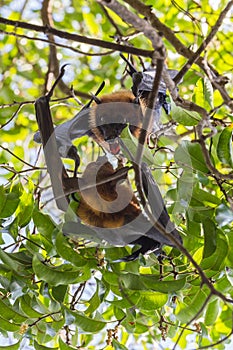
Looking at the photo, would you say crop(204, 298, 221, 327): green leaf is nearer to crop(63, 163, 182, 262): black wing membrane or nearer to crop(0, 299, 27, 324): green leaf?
crop(63, 163, 182, 262): black wing membrane

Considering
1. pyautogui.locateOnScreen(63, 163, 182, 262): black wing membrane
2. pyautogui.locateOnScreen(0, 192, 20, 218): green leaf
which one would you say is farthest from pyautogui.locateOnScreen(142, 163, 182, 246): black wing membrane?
pyautogui.locateOnScreen(0, 192, 20, 218): green leaf

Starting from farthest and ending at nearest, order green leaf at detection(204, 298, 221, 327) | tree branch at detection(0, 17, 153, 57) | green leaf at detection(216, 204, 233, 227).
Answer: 1. green leaf at detection(204, 298, 221, 327)
2. green leaf at detection(216, 204, 233, 227)
3. tree branch at detection(0, 17, 153, 57)

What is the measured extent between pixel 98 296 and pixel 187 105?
0.36 m

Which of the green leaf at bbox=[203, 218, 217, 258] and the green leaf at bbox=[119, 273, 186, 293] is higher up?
the green leaf at bbox=[203, 218, 217, 258]

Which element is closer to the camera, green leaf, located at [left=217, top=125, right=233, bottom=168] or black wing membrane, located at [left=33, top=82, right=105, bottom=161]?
green leaf, located at [left=217, top=125, right=233, bottom=168]

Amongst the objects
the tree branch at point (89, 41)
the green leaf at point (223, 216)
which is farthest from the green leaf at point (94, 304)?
the tree branch at point (89, 41)

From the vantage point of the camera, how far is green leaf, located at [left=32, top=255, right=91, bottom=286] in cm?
89

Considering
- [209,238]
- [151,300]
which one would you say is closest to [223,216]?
[209,238]

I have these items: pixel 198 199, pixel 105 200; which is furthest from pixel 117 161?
pixel 198 199

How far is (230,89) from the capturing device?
4.37 feet

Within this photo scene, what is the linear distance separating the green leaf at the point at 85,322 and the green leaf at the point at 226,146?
0.31m

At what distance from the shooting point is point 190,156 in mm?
906

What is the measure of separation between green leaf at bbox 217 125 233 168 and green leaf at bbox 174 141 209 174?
4 centimetres

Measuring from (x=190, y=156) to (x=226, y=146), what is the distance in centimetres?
6
